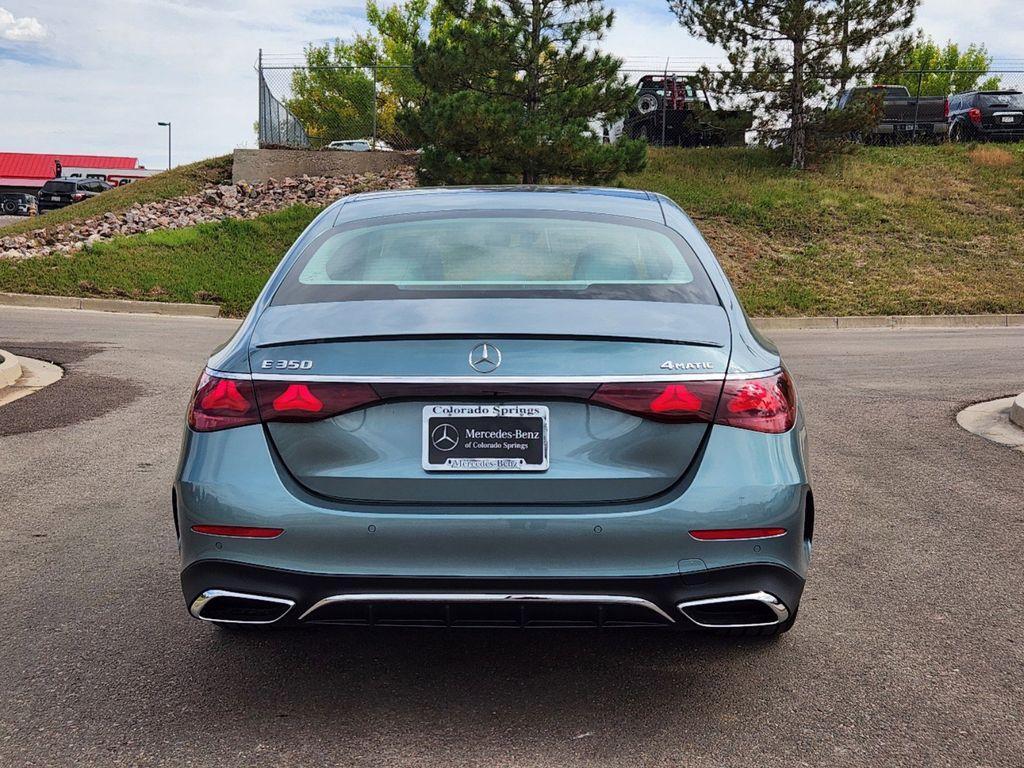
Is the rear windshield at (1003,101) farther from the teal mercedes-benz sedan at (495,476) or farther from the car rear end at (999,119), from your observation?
the teal mercedes-benz sedan at (495,476)

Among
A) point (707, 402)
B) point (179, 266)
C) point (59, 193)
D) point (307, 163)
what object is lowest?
point (179, 266)

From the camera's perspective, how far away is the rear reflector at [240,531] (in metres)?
3.01

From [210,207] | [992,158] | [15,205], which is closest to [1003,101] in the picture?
[992,158]

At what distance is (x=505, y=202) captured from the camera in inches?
165

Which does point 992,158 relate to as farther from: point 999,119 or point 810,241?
point 810,241

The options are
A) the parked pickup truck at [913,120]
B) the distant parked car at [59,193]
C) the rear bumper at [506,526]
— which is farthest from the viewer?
the distant parked car at [59,193]

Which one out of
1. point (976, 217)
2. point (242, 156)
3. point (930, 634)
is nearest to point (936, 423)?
point (930, 634)

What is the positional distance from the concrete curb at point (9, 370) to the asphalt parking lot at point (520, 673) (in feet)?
13.6

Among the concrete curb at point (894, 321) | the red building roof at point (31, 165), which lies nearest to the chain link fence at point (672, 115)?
the concrete curb at point (894, 321)

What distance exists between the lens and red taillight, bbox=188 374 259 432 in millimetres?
3080

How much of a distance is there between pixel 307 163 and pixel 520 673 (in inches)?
1018

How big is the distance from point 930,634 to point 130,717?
2.78 m

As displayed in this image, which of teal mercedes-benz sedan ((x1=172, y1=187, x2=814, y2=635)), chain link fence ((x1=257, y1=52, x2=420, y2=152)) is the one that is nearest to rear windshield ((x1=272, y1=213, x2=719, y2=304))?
teal mercedes-benz sedan ((x1=172, y1=187, x2=814, y2=635))

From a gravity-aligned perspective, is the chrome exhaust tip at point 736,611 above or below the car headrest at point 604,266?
below
